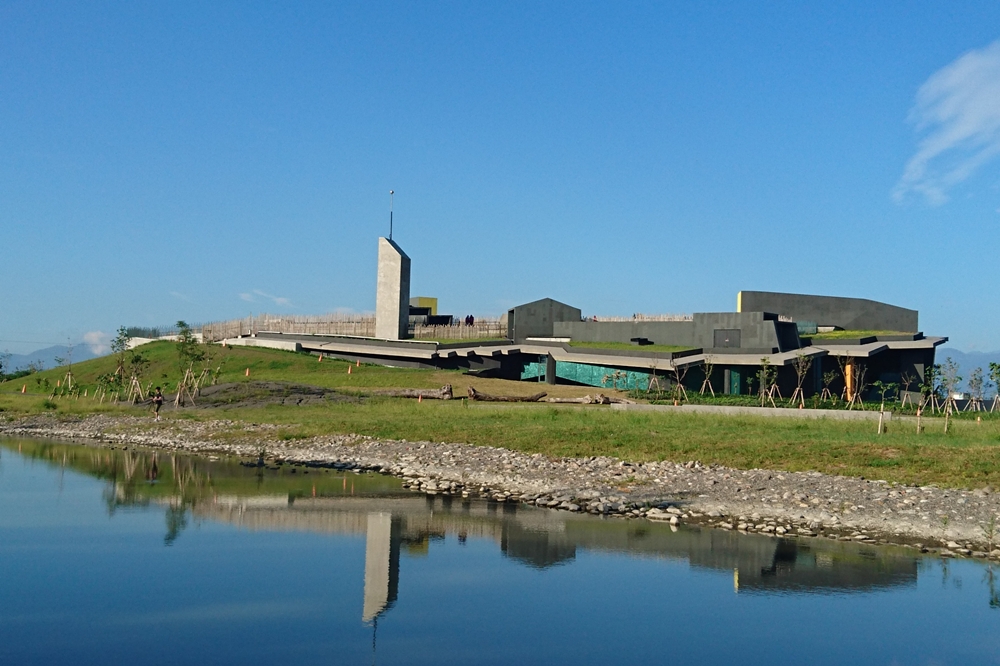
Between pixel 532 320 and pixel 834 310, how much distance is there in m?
26.3

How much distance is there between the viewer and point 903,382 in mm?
61406

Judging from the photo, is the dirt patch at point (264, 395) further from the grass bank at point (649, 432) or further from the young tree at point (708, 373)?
the young tree at point (708, 373)

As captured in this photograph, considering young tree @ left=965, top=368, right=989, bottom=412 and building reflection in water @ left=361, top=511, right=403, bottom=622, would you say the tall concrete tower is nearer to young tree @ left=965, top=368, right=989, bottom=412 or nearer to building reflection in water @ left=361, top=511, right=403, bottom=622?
young tree @ left=965, top=368, right=989, bottom=412

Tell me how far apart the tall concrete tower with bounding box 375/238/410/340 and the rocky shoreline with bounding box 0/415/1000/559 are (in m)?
36.5

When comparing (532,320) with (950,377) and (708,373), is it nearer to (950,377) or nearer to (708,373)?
(708,373)

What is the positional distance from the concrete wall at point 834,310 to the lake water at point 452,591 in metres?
54.6

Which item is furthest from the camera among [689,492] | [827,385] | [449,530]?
[827,385]

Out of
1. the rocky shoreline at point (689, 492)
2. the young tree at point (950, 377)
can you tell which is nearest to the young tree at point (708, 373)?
the young tree at point (950, 377)

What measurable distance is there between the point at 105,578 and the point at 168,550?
236cm

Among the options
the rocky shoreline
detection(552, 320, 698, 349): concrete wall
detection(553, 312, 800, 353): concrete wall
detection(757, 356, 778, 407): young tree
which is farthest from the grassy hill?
the rocky shoreline

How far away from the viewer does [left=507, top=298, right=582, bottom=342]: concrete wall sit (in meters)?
70.4

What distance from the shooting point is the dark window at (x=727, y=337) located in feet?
198

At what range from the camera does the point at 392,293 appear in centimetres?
7262

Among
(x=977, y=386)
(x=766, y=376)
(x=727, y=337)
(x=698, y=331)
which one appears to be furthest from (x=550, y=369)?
(x=977, y=386)
